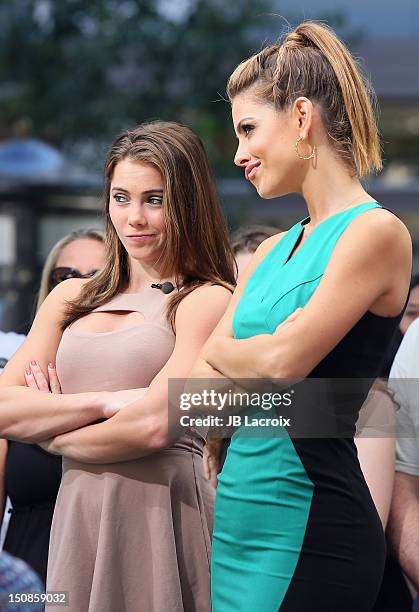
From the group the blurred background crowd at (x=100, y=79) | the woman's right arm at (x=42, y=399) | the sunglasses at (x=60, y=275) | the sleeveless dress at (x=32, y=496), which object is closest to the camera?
the woman's right arm at (x=42, y=399)

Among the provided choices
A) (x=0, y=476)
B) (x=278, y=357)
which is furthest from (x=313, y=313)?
(x=0, y=476)

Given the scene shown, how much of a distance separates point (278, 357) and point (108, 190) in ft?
3.10

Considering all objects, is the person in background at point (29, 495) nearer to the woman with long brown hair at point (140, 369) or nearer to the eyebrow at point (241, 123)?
the woman with long brown hair at point (140, 369)

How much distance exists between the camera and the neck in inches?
85.7

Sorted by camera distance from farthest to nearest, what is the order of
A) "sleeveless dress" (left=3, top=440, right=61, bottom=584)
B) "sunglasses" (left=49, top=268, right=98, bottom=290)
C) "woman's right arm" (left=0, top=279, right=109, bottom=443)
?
"sunglasses" (left=49, top=268, right=98, bottom=290)
"sleeveless dress" (left=3, top=440, right=61, bottom=584)
"woman's right arm" (left=0, top=279, right=109, bottom=443)

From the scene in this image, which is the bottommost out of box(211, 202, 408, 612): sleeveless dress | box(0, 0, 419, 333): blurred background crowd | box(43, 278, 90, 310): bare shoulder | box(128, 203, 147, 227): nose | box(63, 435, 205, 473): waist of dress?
box(211, 202, 408, 612): sleeveless dress

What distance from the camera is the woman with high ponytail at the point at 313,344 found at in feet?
6.60

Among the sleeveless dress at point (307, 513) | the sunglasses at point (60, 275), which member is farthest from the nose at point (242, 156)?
the sunglasses at point (60, 275)

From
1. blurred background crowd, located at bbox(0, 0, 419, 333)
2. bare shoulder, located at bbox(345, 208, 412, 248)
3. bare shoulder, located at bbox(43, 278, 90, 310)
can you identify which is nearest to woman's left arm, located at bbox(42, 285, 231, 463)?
bare shoulder, located at bbox(43, 278, 90, 310)

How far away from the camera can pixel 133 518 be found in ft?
8.13

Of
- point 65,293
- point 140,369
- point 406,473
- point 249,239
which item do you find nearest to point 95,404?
point 140,369

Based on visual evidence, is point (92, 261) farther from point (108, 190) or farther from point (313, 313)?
point (313, 313)

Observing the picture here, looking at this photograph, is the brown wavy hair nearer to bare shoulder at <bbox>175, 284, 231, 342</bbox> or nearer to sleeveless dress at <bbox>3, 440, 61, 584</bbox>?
bare shoulder at <bbox>175, 284, 231, 342</bbox>

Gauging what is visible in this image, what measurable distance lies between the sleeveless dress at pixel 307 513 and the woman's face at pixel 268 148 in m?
0.17
